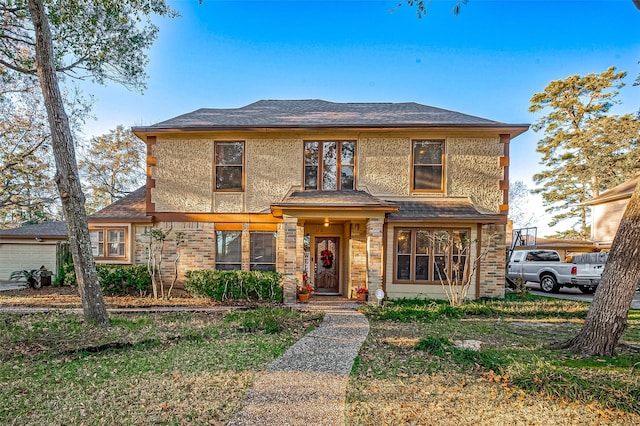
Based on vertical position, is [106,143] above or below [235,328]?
above

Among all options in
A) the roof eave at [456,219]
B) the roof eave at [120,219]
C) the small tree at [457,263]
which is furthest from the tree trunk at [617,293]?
the roof eave at [120,219]

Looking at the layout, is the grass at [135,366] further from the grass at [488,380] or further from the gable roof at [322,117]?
the gable roof at [322,117]

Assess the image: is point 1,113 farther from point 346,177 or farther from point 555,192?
point 555,192

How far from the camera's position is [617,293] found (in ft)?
17.1

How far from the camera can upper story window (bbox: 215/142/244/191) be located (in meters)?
11.2

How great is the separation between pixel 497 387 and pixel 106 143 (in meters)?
27.1

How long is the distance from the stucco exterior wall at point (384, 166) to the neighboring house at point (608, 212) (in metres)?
16.1

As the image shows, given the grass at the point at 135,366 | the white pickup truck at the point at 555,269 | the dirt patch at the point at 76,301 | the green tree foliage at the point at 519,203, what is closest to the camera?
the grass at the point at 135,366

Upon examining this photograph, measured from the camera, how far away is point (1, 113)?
14.9 m

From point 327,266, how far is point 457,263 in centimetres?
429

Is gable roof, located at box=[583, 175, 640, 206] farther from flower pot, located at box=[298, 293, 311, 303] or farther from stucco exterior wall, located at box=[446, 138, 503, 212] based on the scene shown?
flower pot, located at box=[298, 293, 311, 303]

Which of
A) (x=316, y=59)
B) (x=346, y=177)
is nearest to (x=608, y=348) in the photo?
(x=346, y=177)

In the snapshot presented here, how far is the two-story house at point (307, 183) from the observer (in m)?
10.6

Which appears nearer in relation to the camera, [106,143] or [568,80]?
[106,143]
